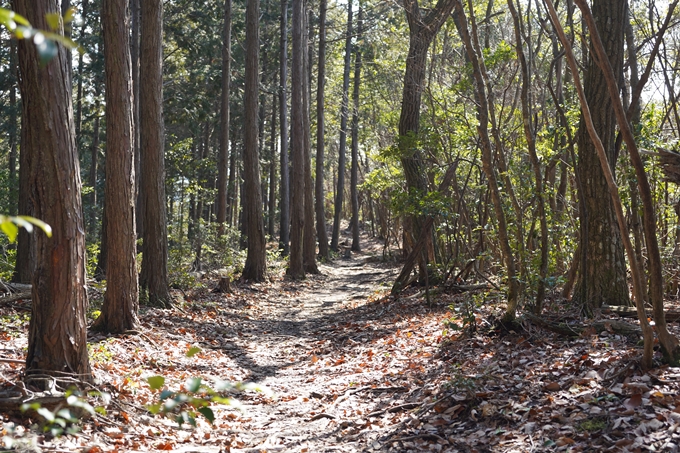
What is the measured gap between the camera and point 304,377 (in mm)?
7758

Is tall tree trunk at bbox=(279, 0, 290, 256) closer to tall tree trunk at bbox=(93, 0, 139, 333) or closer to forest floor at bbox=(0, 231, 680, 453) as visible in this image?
forest floor at bbox=(0, 231, 680, 453)

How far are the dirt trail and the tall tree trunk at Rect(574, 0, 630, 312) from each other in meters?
2.95

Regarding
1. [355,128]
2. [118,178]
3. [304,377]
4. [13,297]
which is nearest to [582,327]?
[304,377]

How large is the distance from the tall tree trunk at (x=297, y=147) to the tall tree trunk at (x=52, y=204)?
13.9 meters

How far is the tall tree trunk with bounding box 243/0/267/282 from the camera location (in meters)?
16.5

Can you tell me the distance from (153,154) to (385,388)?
6.52 metres

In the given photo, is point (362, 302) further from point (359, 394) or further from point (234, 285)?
point (359, 394)

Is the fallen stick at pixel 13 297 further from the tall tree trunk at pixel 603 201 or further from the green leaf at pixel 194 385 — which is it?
the green leaf at pixel 194 385

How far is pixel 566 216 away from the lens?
31.5 ft

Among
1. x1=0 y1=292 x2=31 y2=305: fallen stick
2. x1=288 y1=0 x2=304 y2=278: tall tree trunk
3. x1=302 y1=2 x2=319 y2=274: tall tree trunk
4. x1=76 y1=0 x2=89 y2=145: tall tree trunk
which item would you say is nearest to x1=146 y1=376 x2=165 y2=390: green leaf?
x1=0 y1=292 x2=31 y2=305: fallen stick

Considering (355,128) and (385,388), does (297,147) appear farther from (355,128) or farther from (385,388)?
(385,388)

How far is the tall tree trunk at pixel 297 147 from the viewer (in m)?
19.1

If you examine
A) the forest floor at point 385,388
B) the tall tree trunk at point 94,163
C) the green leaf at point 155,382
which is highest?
the tall tree trunk at point 94,163

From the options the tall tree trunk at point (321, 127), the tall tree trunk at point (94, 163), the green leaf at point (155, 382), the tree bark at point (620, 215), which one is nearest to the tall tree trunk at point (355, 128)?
the tall tree trunk at point (321, 127)
